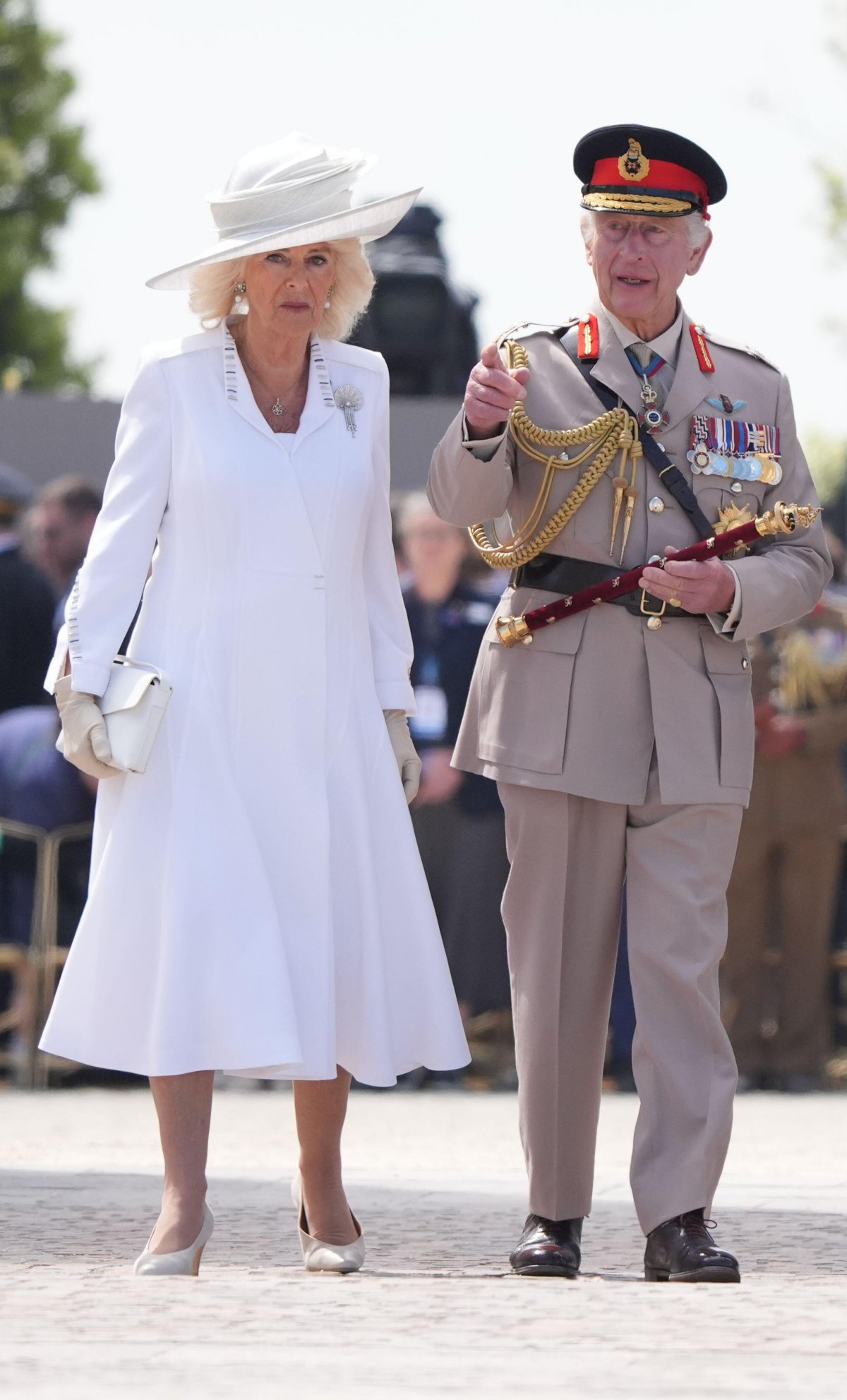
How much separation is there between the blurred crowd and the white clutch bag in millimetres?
4680

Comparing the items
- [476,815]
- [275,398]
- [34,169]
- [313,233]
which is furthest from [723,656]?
[34,169]

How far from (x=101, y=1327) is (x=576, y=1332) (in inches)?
27.4


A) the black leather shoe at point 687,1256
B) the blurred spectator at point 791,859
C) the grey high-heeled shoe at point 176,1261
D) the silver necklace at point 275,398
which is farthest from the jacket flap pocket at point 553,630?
the blurred spectator at point 791,859

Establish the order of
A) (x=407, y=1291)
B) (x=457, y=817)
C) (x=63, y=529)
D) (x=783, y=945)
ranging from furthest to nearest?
(x=63, y=529) < (x=457, y=817) < (x=783, y=945) < (x=407, y=1291)

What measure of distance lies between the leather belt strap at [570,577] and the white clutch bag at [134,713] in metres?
0.79

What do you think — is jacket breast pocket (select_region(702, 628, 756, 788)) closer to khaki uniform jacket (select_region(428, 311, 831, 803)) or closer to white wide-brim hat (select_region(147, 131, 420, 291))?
khaki uniform jacket (select_region(428, 311, 831, 803))

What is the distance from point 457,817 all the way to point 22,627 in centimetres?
179

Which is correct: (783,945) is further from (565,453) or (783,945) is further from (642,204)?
(642,204)

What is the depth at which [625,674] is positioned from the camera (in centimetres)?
507

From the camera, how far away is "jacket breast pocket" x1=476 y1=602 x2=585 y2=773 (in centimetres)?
505

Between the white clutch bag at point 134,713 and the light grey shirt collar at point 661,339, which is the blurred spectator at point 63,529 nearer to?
the light grey shirt collar at point 661,339

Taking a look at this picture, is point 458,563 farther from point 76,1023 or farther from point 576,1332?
point 576,1332

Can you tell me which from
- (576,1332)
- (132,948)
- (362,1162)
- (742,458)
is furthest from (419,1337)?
(362,1162)

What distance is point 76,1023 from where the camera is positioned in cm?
487
